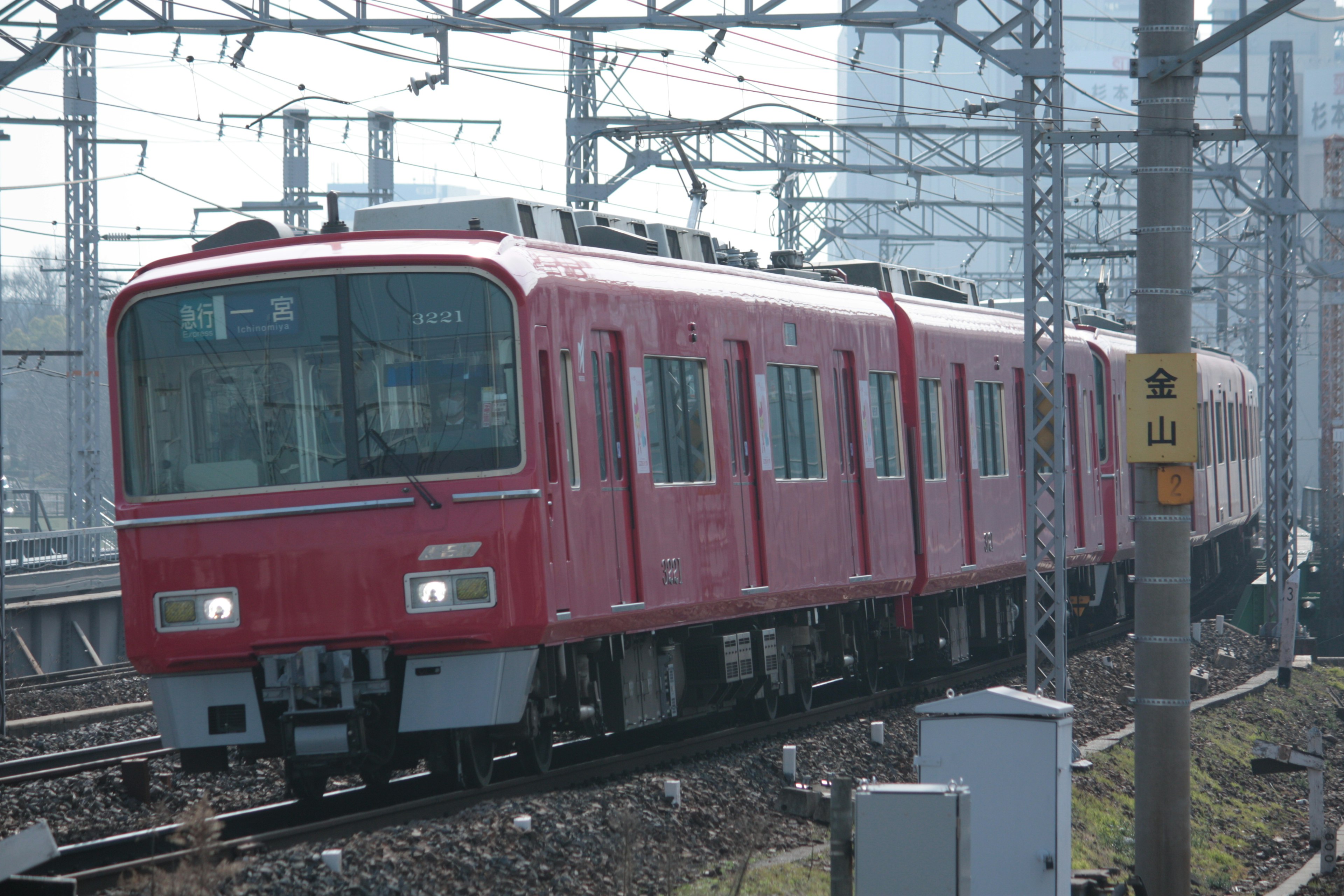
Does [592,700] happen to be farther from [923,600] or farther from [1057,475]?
[923,600]

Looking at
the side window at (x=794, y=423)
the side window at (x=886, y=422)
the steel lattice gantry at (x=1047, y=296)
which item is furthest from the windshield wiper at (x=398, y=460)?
the steel lattice gantry at (x=1047, y=296)

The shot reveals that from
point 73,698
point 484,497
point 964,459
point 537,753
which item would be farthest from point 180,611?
point 964,459

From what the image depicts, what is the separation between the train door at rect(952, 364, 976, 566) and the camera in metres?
16.6

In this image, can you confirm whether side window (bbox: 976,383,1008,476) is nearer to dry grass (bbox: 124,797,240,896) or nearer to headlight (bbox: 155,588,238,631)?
headlight (bbox: 155,588,238,631)

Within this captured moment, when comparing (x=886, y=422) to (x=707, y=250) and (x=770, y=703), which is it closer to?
(x=707, y=250)

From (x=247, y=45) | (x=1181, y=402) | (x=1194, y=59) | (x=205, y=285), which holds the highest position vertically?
(x=247, y=45)

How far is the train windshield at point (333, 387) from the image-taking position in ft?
30.8

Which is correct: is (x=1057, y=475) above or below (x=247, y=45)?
below

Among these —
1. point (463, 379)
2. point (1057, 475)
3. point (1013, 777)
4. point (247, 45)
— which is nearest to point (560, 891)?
point (1013, 777)

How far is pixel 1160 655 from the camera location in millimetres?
8797

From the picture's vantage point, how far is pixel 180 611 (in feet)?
31.2

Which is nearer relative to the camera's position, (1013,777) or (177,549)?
(1013,777)

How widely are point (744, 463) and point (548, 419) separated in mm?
2909

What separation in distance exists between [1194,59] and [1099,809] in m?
5.46
